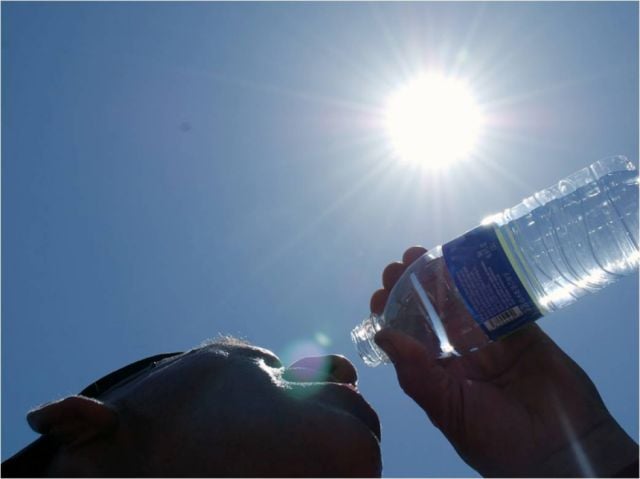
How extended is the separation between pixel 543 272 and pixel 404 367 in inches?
57.5

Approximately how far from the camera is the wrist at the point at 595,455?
2.42 metres

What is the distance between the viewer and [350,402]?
2414mm

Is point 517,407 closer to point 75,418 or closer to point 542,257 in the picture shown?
point 542,257

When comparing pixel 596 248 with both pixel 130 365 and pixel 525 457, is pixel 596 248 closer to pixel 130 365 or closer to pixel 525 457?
pixel 525 457

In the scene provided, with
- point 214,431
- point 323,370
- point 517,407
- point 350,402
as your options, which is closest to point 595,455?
point 517,407

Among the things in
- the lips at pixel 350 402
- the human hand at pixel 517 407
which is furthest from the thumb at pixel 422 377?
the lips at pixel 350 402

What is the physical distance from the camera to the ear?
215 cm

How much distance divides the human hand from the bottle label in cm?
37

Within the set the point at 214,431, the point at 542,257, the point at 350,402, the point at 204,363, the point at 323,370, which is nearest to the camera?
the point at 214,431

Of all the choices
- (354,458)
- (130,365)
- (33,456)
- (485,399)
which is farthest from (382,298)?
(33,456)

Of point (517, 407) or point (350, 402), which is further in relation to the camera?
point (517, 407)

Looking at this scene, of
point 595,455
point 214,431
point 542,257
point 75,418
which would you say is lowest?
point 595,455

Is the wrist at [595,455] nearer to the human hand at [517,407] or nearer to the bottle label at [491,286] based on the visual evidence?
the human hand at [517,407]

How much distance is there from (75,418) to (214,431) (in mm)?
563
